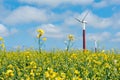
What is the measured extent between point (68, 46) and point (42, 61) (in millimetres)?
2360

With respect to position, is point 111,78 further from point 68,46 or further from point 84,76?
point 68,46

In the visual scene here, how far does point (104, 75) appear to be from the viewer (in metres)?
8.23

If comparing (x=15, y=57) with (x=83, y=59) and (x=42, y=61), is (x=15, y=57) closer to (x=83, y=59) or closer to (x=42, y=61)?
(x=42, y=61)

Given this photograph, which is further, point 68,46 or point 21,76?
point 68,46

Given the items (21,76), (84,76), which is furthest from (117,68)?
(21,76)

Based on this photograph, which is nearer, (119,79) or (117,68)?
(119,79)

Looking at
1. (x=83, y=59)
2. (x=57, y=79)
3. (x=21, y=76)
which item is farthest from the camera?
(x=83, y=59)

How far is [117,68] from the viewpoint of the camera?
9102 mm

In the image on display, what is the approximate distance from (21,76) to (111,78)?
5.97 ft

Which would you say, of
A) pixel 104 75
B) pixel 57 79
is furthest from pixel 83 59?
pixel 57 79

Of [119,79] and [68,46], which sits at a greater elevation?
[68,46]

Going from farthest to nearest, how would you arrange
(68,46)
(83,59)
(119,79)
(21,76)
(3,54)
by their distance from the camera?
1. (68,46)
2. (3,54)
3. (83,59)
4. (119,79)
5. (21,76)

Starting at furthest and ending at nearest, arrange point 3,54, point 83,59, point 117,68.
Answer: point 3,54 → point 83,59 → point 117,68

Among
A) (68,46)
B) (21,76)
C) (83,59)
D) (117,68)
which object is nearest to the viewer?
(21,76)
